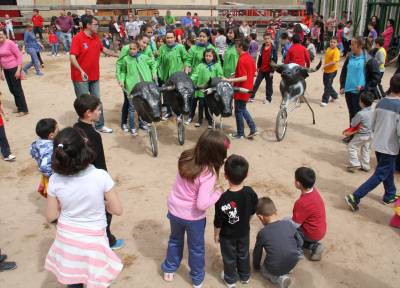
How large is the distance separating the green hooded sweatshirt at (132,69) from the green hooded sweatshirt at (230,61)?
1973mm

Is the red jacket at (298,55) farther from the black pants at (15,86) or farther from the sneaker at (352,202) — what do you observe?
the black pants at (15,86)

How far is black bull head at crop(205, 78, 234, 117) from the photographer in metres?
6.43

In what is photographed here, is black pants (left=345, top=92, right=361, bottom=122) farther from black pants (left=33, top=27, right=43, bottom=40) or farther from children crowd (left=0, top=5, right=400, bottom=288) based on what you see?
black pants (left=33, top=27, right=43, bottom=40)

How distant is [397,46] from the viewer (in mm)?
14484

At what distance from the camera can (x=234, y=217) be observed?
338 cm

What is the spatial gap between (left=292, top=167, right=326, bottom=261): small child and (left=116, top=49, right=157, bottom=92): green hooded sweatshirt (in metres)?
4.09

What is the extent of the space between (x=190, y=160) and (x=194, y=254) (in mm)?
960

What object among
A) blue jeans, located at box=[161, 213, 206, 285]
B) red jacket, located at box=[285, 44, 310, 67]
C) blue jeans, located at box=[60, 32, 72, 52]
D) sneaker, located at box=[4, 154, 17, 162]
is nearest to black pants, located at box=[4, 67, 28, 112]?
sneaker, located at box=[4, 154, 17, 162]

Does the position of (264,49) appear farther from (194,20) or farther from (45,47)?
(45,47)

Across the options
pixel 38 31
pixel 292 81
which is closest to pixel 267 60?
pixel 292 81

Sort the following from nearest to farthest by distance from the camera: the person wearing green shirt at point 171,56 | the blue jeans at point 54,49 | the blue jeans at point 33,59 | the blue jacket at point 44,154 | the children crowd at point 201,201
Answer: the children crowd at point 201,201
the blue jacket at point 44,154
the person wearing green shirt at point 171,56
the blue jeans at point 33,59
the blue jeans at point 54,49

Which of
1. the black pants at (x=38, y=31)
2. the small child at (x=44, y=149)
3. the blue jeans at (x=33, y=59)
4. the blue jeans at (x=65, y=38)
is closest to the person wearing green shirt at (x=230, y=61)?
the small child at (x=44, y=149)

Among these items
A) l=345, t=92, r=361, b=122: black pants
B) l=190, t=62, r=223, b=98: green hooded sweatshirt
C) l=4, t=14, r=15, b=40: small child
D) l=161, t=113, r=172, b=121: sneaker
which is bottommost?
l=161, t=113, r=172, b=121: sneaker

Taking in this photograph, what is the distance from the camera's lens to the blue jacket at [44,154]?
3.76 meters
